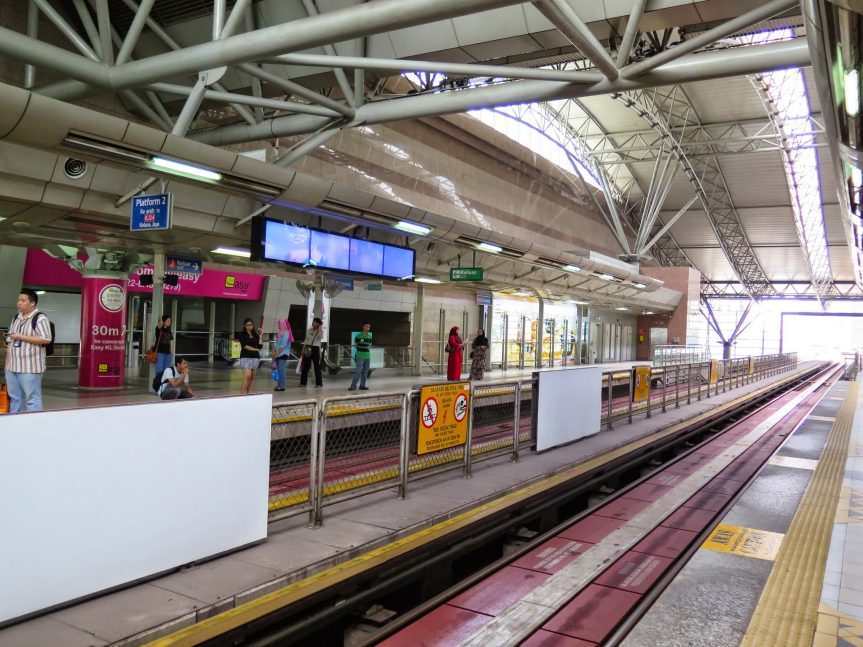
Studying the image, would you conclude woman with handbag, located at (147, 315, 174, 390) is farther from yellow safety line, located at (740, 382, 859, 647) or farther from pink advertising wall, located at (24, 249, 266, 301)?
yellow safety line, located at (740, 382, 859, 647)

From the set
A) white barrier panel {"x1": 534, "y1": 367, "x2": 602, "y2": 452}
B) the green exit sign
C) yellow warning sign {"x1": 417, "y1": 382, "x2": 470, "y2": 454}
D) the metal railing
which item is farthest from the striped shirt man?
the green exit sign

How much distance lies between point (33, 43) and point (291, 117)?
14.3 ft

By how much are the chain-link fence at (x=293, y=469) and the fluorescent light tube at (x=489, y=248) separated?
9.20m

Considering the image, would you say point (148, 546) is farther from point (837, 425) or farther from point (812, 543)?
point (837, 425)

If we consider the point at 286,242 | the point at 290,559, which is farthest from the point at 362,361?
the point at 290,559

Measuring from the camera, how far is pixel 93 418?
402 centimetres

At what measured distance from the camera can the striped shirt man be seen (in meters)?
6.68

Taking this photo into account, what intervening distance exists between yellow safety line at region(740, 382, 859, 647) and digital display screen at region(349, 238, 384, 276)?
8197mm

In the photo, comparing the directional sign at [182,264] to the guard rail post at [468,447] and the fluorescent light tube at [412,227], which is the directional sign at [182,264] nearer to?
the fluorescent light tube at [412,227]

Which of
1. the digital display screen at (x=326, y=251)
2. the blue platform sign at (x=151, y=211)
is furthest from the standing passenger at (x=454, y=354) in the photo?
the blue platform sign at (x=151, y=211)

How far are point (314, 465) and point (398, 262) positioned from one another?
27.1 ft

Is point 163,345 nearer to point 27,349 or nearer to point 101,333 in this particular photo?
point 101,333

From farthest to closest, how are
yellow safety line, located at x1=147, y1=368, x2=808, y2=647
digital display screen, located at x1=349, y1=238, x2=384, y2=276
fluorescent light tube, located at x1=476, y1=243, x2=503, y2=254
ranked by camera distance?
fluorescent light tube, located at x1=476, y1=243, x2=503, y2=254 → digital display screen, located at x1=349, y1=238, x2=384, y2=276 → yellow safety line, located at x1=147, y1=368, x2=808, y2=647

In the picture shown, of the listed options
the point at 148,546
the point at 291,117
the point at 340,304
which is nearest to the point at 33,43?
the point at 291,117
